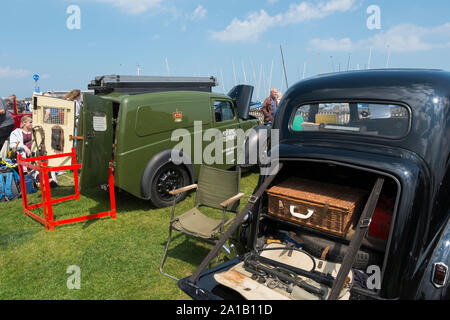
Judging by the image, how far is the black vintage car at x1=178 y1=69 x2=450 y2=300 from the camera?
228 centimetres

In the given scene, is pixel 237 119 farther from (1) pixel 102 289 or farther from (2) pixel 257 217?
(1) pixel 102 289

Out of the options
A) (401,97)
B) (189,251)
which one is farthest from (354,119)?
(189,251)

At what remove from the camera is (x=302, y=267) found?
2.75m

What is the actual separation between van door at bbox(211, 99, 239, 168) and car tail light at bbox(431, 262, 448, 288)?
4676 mm

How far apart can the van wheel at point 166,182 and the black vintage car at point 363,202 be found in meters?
2.33

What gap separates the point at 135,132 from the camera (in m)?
5.12

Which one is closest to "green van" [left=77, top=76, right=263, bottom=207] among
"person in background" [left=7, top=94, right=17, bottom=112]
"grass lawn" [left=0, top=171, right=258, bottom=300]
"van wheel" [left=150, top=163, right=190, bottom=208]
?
"van wheel" [left=150, top=163, right=190, bottom=208]

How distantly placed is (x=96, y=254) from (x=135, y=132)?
6.62ft

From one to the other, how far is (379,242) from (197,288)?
166 cm

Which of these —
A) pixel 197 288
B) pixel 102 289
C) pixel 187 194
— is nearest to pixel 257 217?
pixel 197 288

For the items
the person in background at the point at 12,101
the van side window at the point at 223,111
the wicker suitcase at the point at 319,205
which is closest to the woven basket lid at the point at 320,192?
the wicker suitcase at the point at 319,205

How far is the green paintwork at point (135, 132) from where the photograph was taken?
4.87 metres

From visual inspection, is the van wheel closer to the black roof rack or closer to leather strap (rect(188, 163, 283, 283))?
the black roof rack

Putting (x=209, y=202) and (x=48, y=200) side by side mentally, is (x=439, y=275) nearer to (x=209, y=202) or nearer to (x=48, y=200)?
(x=209, y=202)
